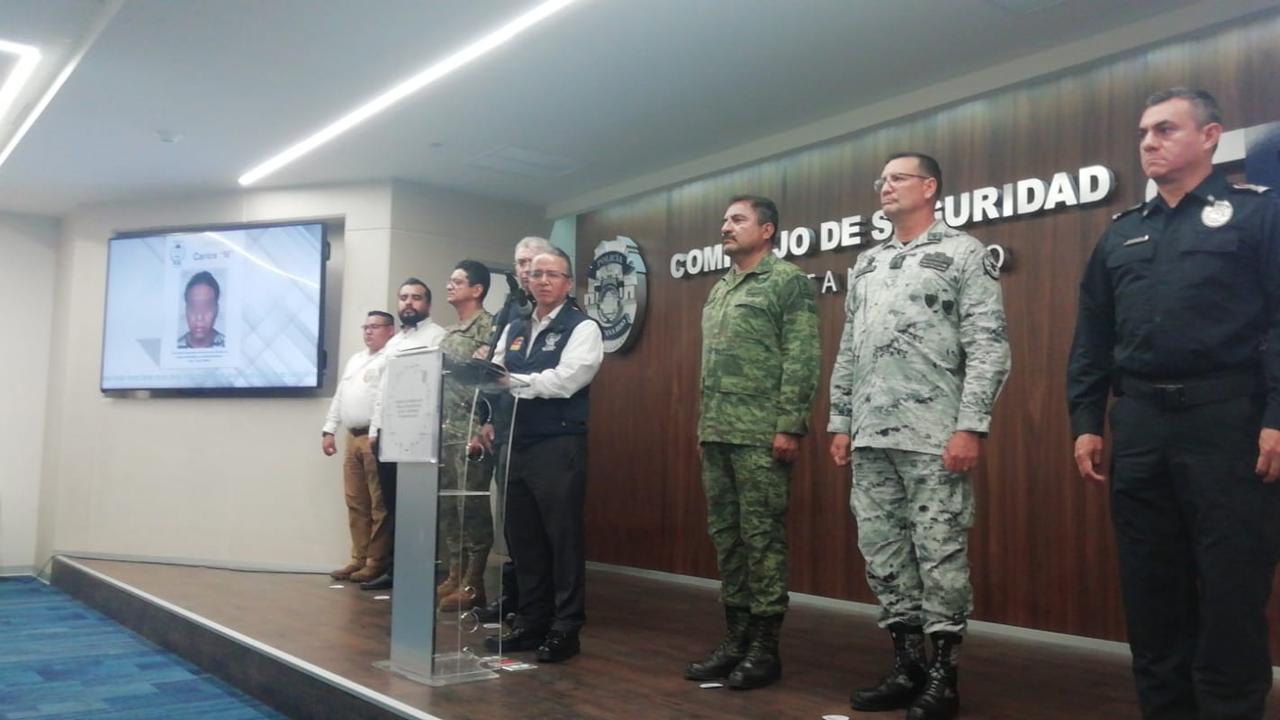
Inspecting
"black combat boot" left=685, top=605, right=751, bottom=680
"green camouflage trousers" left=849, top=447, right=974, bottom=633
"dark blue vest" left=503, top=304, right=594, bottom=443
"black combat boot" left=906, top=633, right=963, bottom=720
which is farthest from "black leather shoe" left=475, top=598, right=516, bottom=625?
"black combat boot" left=906, top=633, right=963, bottom=720

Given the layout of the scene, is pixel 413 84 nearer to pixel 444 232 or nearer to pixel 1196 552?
pixel 444 232

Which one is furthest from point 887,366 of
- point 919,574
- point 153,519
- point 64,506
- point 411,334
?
point 64,506

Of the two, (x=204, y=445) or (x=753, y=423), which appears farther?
(x=204, y=445)

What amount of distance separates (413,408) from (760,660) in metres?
1.25

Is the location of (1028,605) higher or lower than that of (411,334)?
lower

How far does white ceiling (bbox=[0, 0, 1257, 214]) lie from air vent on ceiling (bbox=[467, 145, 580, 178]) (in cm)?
2

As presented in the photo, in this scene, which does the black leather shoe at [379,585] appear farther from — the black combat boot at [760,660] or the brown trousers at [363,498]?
the black combat boot at [760,660]

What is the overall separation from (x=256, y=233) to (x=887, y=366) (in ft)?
15.8

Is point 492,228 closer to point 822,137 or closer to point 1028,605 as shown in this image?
point 822,137

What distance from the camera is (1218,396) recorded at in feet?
6.34

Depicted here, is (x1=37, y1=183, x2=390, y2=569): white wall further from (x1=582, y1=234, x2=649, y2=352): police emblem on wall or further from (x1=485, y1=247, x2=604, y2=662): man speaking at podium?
(x1=485, y1=247, x2=604, y2=662): man speaking at podium

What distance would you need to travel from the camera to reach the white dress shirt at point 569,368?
3.02m

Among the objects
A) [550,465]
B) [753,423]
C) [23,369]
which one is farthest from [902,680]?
[23,369]

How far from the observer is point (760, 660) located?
8.89ft
